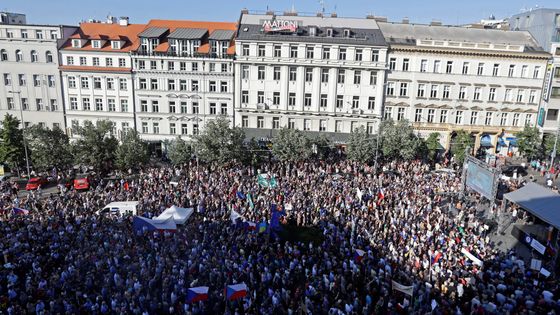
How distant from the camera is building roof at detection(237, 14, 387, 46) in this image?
47375 mm

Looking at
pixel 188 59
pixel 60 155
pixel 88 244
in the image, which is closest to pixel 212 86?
pixel 188 59

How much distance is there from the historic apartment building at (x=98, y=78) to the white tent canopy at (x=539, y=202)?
133 feet

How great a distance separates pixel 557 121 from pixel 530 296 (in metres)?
37.5

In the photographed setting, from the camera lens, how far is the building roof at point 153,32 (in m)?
48.4

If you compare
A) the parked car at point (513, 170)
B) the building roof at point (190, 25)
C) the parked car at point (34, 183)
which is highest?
the building roof at point (190, 25)

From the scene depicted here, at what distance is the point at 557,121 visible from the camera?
49.2 m

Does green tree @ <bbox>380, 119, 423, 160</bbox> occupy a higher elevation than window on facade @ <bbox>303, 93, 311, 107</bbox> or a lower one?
lower

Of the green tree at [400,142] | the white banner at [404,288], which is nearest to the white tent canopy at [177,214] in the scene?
the white banner at [404,288]

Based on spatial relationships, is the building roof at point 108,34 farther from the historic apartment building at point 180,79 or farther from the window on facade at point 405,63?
the window on facade at point 405,63

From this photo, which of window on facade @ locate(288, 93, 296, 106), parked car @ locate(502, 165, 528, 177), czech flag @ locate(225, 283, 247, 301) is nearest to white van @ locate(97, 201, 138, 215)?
czech flag @ locate(225, 283, 247, 301)

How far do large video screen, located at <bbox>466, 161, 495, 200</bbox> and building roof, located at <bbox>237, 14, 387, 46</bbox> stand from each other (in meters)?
19.0

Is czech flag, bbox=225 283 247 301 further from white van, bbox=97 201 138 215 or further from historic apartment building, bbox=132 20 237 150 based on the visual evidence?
historic apartment building, bbox=132 20 237 150

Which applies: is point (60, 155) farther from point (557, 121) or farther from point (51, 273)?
point (557, 121)

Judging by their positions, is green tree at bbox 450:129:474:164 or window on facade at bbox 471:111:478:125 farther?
window on facade at bbox 471:111:478:125
